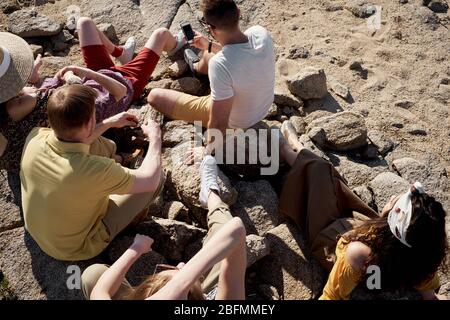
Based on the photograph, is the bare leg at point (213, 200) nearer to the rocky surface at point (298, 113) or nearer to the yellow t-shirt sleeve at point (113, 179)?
the rocky surface at point (298, 113)

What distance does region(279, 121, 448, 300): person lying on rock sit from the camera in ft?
10.8

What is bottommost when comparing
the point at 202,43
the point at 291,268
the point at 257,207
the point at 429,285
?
the point at 291,268

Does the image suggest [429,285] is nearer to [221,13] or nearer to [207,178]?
[207,178]

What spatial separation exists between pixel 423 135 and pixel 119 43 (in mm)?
3267

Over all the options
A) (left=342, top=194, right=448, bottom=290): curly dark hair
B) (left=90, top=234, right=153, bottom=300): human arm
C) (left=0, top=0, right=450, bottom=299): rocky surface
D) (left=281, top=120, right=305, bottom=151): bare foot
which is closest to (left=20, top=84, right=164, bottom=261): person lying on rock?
(left=0, top=0, right=450, bottom=299): rocky surface

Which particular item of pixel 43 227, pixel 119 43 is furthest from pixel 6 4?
pixel 43 227

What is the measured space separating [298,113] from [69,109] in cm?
259

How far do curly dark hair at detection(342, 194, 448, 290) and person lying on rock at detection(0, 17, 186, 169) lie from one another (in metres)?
2.22

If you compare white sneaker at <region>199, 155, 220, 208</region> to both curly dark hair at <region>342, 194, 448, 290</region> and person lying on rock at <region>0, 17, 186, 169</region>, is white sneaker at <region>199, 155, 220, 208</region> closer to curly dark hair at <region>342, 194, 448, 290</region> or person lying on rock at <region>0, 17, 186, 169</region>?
person lying on rock at <region>0, 17, 186, 169</region>

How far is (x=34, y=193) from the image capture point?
3.49 metres

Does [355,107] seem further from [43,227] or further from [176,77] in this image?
[43,227]

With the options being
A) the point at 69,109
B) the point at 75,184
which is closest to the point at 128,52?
the point at 69,109

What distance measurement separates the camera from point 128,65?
5.01 m

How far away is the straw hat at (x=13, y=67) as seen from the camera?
12.8 ft
